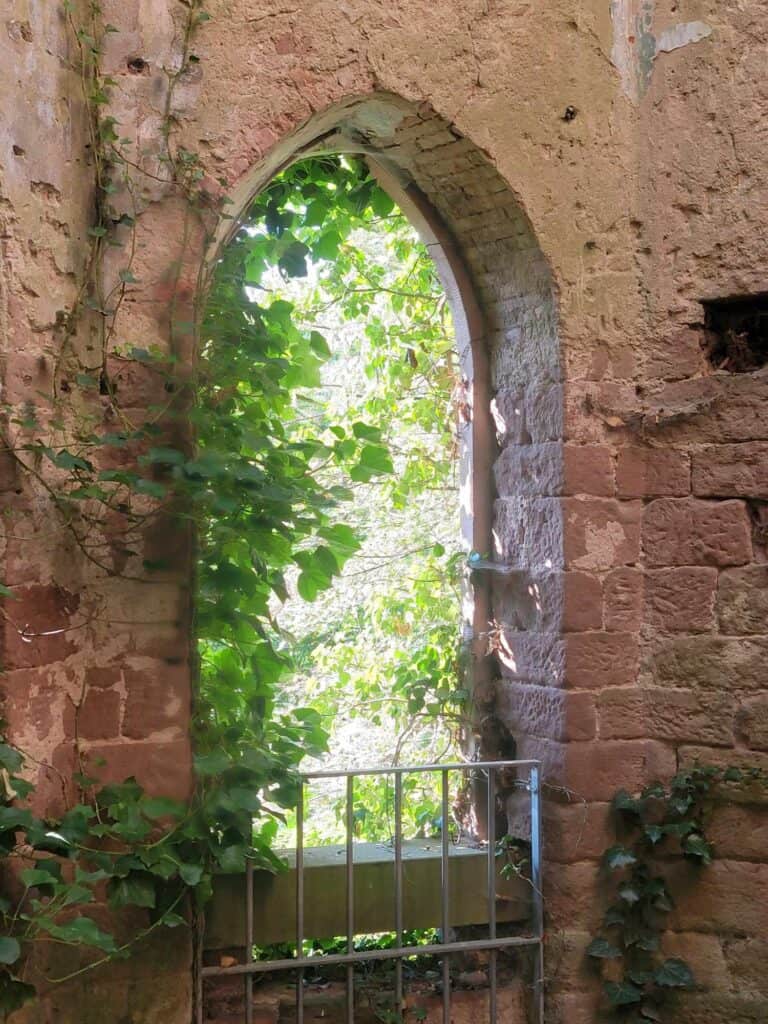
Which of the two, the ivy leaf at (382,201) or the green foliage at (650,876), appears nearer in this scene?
the green foliage at (650,876)

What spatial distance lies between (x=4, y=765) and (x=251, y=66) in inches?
81.7

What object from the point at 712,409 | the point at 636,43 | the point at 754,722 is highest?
the point at 636,43

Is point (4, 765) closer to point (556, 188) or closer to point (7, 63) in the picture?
point (7, 63)

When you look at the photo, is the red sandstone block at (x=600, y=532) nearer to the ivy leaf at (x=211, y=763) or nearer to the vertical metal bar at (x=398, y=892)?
the vertical metal bar at (x=398, y=892)

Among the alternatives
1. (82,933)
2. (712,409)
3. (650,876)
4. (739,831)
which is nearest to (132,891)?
(82,933)

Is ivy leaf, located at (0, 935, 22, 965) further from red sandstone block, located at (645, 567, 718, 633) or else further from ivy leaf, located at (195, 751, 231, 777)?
red sandstone block, located at (645, 567, 718, 633)

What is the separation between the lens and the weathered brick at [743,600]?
3.83 metres

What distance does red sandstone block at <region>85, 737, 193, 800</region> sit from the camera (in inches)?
131

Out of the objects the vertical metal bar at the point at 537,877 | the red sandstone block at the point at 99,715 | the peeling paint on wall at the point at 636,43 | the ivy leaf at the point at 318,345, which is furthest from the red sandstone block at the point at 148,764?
the peeling paint on wall at the point at 636,43

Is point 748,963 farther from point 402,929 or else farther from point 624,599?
point 624,599

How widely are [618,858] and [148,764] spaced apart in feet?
4.87

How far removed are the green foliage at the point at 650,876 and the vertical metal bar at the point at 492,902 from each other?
0.99ft

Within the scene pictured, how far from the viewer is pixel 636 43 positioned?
4.02 m

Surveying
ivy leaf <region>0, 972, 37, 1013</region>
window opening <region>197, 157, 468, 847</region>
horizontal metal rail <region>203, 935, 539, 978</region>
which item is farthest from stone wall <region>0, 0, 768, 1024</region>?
ivy leaf <region>0, 972, 37, 1013</region>
